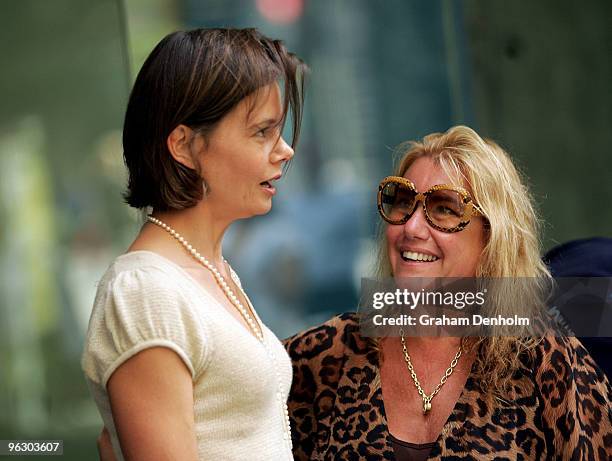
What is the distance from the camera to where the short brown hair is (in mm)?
2195

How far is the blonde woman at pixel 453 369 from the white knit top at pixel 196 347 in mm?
823

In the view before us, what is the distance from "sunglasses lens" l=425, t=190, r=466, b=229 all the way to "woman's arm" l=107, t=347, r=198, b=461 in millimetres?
1351

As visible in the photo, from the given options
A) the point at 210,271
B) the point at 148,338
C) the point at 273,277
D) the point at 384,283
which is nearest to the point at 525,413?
the point at 384,283

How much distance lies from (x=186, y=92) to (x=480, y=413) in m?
1.44

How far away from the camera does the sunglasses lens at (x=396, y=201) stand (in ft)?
10.4

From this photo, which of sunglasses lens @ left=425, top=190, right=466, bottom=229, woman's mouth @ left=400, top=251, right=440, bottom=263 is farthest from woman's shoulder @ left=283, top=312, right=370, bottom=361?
sunglasses lens @ left=425, top=190, right=466, bottom=229

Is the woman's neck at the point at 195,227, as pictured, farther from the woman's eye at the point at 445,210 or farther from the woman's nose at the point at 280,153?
the woman's eye at the point at 445,210

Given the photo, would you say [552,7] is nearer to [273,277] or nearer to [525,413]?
[273,277]

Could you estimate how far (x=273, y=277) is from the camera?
5.27m

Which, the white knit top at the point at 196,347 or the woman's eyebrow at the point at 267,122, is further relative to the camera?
the woman's eyebrow at the point at 267,122

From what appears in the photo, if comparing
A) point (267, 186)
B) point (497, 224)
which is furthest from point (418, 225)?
point (267, 186)

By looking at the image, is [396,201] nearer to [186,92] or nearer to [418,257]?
[418,257]

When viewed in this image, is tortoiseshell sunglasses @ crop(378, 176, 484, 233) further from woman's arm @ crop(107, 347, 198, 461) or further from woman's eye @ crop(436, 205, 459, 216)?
woman's arm @ crop(107, 347, 198, 461)

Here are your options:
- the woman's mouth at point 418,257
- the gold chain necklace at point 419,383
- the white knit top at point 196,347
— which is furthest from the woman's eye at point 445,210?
the white knit top at point 196,347
